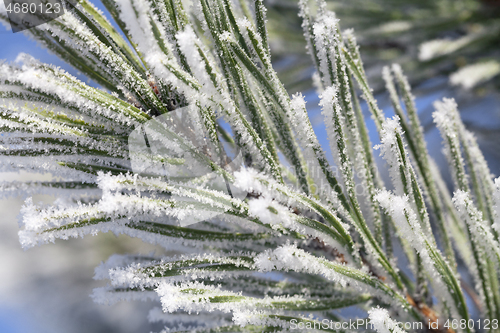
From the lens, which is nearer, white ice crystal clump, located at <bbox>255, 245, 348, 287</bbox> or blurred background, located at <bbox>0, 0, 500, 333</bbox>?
white ice crystal clump, located at <bbox>255, 245, 348, 287</bbox>

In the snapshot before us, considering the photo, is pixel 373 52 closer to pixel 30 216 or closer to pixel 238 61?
pixel 238 61

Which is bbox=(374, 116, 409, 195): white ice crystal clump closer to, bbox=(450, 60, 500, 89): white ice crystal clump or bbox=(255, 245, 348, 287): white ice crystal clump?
bbox=(255, 245, 348, 287): white ice crystal clump

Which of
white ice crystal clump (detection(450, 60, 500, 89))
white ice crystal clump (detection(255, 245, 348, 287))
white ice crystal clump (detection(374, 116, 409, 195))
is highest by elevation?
white ice crystal clump (detection(450, 60, 500, 89))

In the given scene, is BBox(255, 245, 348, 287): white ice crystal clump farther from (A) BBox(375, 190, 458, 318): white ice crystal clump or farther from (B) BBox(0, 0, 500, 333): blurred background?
(B) BBox(0, 0, 500, 333): blurred background

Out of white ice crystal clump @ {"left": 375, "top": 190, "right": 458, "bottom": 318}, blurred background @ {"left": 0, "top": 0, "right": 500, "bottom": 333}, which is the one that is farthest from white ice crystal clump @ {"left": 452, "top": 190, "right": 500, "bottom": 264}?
blurred background @ {"left": 0, "top": 0, "right": 500, "bottom": 333}

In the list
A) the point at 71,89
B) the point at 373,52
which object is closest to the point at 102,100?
the point at 71,89

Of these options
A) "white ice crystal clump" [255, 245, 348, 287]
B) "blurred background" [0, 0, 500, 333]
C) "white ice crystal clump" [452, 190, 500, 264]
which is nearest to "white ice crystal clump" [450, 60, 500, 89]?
"blurred background" [0, 0, 500, 333]

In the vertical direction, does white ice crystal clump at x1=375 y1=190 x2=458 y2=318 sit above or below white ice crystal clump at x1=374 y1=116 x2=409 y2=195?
below
